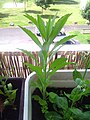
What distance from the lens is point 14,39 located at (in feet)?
4.43

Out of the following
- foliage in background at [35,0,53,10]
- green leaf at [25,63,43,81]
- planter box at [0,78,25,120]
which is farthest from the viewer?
foliage in background at [35,0,53,10]

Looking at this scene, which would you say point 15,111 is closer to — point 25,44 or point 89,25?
point 25,44

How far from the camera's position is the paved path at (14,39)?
132 cm

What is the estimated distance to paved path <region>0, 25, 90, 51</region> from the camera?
132 cm

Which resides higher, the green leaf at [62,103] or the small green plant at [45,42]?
the small green plant at [45,42]

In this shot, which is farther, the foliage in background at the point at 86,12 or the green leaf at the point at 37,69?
the foliage in background at the point at 86,12

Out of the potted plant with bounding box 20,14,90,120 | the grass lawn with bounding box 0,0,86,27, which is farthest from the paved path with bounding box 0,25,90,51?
the potted plant with bounding box 20,14,90,120

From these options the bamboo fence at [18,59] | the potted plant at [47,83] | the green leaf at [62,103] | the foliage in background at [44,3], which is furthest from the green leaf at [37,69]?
the foliage in background at [44,3]

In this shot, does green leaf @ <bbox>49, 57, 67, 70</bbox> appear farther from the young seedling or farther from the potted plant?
the young seedling

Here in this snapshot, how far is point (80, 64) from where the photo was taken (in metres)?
1.35

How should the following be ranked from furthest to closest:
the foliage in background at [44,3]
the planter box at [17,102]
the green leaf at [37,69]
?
the foliage in background at [44,3] → the planter box at [17,102] → the green leaf at [37,69]

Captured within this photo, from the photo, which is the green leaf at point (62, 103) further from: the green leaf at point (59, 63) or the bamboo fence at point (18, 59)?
the bamboo fence at point (18, 59)

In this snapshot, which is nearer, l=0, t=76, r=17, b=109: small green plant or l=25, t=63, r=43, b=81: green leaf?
l=25, t=63, r=43, b=81: green leaf

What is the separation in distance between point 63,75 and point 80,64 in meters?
0.48
